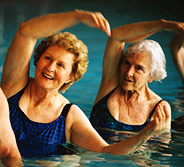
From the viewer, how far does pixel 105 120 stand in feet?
12.3

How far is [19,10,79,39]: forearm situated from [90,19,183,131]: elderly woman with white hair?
2.93 feet

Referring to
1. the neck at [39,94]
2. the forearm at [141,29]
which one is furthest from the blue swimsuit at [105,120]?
the neck at [39,94]

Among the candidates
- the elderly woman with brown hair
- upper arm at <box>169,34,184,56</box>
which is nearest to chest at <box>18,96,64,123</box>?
the elderly woman with brown hair

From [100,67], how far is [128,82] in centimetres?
398

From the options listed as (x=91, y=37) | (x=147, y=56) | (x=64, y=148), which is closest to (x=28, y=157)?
(x=64, y=148)

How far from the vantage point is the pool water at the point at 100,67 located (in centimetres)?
291

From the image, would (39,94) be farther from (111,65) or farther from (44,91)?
(111,65)

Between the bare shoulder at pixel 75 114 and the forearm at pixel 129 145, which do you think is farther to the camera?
the bare shoulder at pixel 75 114

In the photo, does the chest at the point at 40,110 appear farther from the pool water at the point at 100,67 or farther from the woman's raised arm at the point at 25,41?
the pool water at the point at 100,67

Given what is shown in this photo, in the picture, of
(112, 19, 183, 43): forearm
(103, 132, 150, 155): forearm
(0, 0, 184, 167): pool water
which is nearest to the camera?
(103, 132, 150, 155): forearm

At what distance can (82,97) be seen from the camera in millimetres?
5859

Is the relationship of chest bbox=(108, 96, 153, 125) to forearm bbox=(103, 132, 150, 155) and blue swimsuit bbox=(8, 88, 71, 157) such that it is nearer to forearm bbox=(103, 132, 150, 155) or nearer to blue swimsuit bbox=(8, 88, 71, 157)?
blue swimsuit bbox=(8, 88, 71, 157)

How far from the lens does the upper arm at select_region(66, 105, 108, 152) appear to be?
2795 mm

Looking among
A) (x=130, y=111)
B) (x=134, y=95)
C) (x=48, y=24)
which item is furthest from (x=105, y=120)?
(x=48, y=24)
